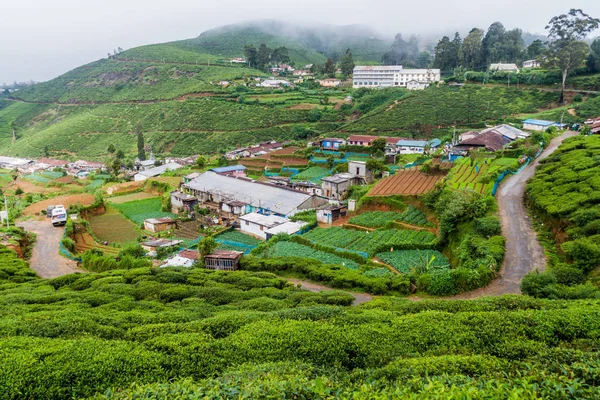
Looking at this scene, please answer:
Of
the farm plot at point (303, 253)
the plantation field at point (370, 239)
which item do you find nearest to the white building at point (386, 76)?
the plantation field at point (370, 239)

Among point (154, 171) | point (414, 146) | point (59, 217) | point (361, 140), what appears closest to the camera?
point (59, 217)

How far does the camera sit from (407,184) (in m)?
42.6

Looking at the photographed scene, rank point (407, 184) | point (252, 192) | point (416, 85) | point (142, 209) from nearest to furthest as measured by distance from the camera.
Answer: point (407, 184) < point (252, 192) < point (142, 209) < point (416, 85)

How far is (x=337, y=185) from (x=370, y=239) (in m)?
15.1

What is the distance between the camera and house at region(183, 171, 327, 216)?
142 feet

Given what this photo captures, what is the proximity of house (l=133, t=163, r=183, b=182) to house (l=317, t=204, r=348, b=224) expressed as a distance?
3275cm

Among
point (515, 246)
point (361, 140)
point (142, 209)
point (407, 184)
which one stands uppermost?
point (361, 140)

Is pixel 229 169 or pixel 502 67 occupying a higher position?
pixel 502 67

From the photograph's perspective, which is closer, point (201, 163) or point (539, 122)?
point (539, 122)

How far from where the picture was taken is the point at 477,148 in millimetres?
48781

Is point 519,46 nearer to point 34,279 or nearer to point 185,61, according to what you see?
point 185,61

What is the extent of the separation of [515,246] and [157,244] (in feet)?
92.3

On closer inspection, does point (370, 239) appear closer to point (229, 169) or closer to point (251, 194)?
point (251, 194)

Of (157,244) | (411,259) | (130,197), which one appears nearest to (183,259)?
(157,244)
